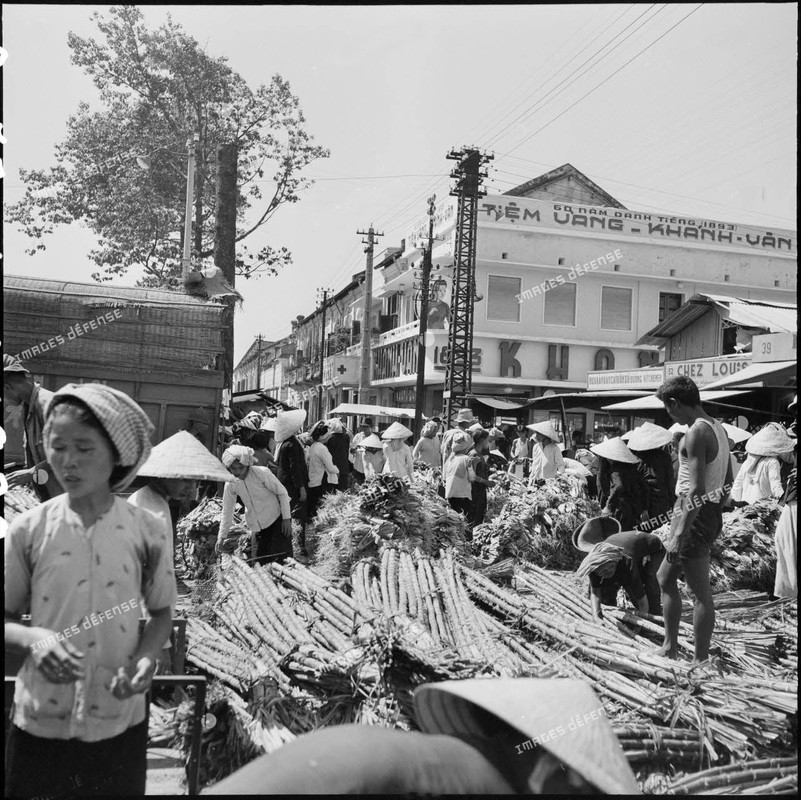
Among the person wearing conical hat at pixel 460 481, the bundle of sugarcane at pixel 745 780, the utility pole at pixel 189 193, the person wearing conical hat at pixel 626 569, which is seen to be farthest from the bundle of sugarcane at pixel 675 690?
the utility pole at pixel 189 193

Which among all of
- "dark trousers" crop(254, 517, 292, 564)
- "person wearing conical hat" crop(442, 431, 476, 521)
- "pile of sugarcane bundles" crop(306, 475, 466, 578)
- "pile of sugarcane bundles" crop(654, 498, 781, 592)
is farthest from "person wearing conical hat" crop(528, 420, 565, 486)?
"dark trousers" crop(254, 517, 292, 564)

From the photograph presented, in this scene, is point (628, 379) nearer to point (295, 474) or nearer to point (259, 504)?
point (295, 474)

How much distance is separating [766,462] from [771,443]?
0.27 metres

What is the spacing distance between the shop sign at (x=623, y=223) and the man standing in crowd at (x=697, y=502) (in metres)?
33.0

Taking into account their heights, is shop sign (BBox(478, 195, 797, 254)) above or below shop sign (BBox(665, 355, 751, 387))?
above

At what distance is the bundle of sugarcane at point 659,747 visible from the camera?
12.4 ft

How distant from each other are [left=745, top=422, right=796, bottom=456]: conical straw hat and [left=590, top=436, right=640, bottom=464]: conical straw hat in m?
3.27

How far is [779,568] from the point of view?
4824mm

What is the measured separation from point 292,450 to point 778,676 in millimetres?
5967

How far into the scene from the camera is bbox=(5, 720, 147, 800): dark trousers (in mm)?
2291

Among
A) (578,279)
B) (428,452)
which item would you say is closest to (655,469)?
(428,452)

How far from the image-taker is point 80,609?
90.0 inches

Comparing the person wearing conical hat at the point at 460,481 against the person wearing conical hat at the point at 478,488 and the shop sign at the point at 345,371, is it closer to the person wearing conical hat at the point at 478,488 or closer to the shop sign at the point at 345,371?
the person wearing conical hat at the point at 478,488

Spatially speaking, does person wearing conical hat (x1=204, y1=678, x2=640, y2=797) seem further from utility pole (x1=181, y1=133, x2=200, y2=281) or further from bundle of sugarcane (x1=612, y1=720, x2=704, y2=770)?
utility pole (x1=181, y1=133, x2=200, y2=281)
